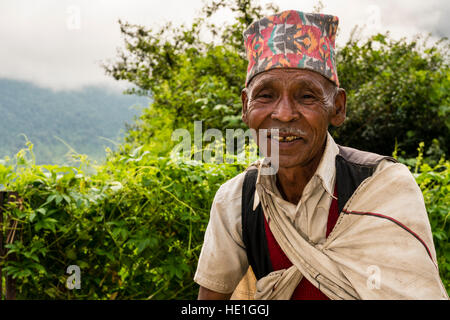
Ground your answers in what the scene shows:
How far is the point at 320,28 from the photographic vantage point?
Result: 1.78 m

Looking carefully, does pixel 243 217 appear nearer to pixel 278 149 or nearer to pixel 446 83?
pixel 278 149

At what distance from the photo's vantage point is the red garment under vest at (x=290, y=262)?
1.67 metres

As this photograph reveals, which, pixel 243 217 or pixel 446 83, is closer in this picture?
pixel 243 217

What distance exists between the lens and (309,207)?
1708 millimetres

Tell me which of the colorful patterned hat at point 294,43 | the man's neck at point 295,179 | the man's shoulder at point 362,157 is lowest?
the man's neck at point 295,179

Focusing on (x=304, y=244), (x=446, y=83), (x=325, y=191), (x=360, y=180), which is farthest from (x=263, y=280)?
(x=446, y=83)

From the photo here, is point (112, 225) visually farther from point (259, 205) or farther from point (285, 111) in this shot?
point (285, 111)

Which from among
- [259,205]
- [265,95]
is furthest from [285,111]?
[259,205]

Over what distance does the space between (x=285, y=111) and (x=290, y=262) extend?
60 centimetres

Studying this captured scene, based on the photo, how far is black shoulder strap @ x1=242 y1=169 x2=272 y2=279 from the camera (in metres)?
1.78

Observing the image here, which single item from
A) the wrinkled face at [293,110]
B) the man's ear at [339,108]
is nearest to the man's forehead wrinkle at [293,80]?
the wrinkled face at [293,110]

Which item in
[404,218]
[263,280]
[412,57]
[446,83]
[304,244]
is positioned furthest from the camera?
[412,57]

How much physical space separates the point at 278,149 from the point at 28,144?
1643 millimetres

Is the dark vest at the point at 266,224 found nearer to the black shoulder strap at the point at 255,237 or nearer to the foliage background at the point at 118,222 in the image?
the black shoulder strap at the point at 255,237
